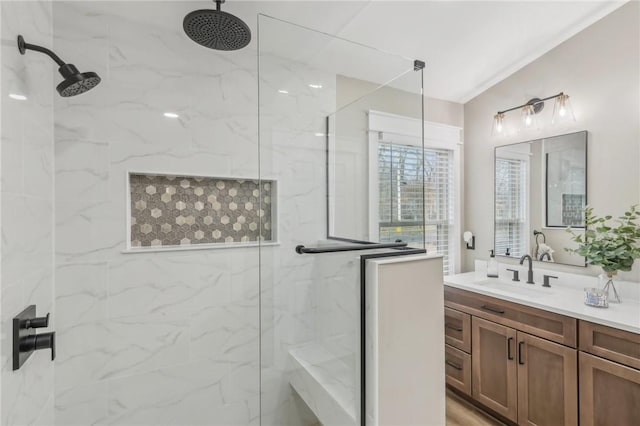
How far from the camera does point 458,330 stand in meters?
2.27

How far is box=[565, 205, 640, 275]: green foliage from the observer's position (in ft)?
5.69

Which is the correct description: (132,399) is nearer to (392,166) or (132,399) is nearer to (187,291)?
(187,291)

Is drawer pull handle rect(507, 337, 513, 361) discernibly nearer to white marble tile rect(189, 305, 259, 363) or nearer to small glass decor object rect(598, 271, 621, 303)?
small glass decor object rect(598, 271, 621, 303)

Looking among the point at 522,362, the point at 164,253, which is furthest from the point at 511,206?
the point at 164,253

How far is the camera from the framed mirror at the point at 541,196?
2135 millimetres

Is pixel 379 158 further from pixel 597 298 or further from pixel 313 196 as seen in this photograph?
pixel 597 298

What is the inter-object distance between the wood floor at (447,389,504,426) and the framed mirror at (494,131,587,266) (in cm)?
120

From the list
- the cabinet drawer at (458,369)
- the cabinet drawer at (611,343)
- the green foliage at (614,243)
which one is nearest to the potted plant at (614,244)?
the green foliage at (614,243)

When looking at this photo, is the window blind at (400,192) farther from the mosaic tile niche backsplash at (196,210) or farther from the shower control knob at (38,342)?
the shower control knob at (38,342)

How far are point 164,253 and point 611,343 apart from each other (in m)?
2.30

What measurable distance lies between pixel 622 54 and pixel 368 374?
95.2 inches

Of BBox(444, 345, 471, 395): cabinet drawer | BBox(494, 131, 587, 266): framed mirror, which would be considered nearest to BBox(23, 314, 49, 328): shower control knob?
BBox(444, 345, 471, 395): cabinet drawer

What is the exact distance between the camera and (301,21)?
1620 millimetres

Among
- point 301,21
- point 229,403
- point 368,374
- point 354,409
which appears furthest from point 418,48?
point 229,403
